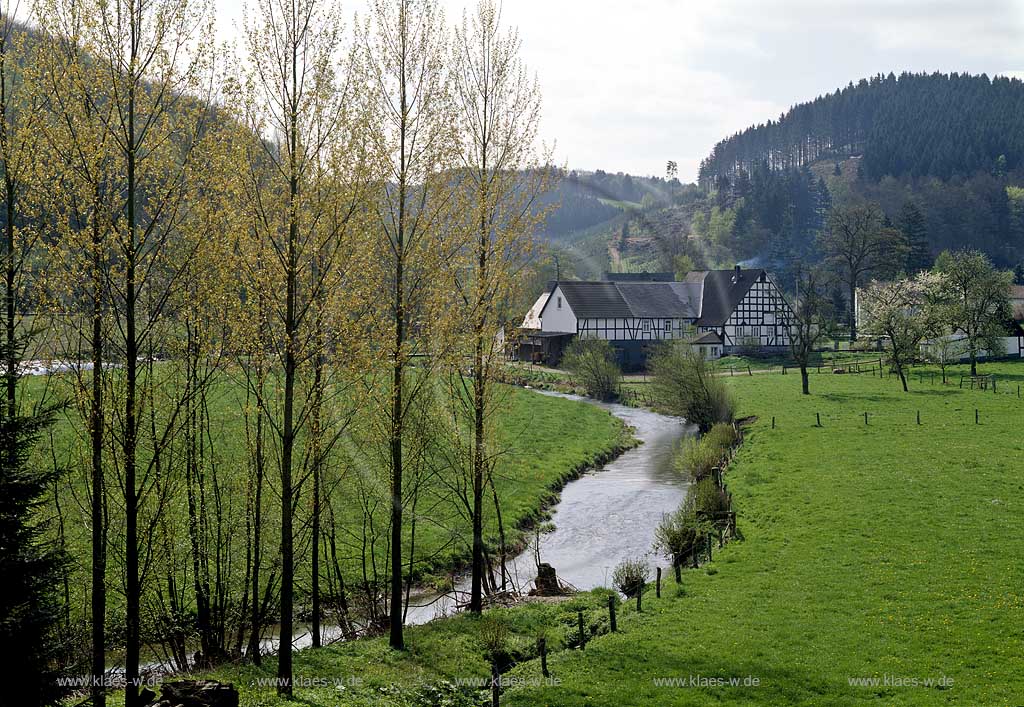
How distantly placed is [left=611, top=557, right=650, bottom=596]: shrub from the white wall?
57318mm

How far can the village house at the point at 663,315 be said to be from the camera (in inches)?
3137

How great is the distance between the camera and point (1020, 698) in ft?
44.3

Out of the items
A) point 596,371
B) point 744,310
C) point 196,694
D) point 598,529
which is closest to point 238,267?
point 196,694

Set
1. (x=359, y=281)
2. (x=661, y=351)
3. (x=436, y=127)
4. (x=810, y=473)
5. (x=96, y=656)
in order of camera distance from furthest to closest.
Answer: (x=661, y=351)
(x=810, y=473)
(x=436, y=127)
(x=359, y=281)
(x=96, y=656)

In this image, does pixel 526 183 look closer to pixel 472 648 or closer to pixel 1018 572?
pixel 472 648

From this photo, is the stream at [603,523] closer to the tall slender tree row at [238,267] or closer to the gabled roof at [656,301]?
the tall slender tree row at [238,267]

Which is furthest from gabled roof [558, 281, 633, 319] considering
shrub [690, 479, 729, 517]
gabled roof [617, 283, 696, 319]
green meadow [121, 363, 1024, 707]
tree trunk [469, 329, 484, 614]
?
tree trunk [469, 329, 484, 614]

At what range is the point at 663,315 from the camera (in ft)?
273

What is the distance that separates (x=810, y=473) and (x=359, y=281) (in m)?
23.3

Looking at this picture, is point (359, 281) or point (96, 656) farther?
point (359, 281)

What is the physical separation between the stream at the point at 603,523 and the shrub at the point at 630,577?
0.70 meters

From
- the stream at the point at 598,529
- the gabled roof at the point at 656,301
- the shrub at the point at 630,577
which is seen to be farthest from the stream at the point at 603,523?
the gabled roof at the point at 656,301

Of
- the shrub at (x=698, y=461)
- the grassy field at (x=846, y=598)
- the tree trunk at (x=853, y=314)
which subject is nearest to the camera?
the grassy field at (x=846, y=598)

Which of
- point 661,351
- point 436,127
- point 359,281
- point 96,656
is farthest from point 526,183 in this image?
point 661,351
